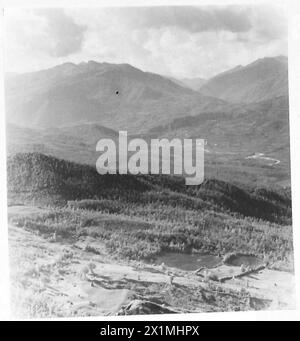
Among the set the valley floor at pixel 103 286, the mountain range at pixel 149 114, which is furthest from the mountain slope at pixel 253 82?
the valley floor at pixel 103 286

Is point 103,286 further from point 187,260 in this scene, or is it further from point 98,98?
point 98,98

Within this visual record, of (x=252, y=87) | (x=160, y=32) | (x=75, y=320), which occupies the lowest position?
(x=75, y=320)

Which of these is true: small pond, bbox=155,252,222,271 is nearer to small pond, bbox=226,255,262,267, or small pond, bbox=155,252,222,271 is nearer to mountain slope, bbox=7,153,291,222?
small pond, bbox=226,255,262,267

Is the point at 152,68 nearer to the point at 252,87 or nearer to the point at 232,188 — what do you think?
the point at 252,87

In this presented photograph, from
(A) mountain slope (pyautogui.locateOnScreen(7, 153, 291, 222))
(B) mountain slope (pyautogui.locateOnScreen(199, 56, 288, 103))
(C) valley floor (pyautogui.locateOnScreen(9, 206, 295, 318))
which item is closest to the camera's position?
(C) valley floor (pyautogui.locateOnScreen(9, 206, 295, 318))

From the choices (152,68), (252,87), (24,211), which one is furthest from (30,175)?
(252,87)

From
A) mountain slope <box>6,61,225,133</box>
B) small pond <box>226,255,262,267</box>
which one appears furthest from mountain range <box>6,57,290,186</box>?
small pond <box>226,255,262,267</box>
